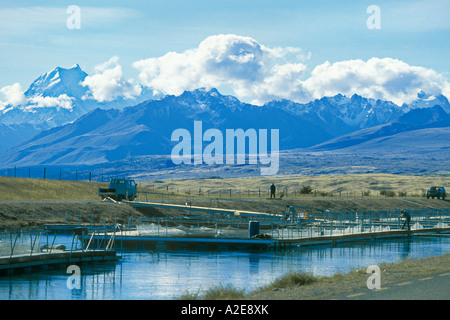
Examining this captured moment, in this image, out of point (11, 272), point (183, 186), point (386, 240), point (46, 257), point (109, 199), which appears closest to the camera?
point (11, 272)

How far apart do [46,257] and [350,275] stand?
14690mm

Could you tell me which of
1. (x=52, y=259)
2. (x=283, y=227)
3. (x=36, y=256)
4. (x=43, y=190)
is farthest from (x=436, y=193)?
(x=36, y=256)

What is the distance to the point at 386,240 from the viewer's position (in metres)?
54.8

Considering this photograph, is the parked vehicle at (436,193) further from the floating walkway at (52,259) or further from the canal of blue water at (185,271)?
the floating walkway at (52,259)

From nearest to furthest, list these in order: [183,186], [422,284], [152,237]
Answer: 1. [422,284]
2. [152,237]
3. [183,186]

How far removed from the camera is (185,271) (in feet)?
117

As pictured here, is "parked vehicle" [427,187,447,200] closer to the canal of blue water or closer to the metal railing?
the metal railing

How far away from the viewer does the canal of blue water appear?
28.4 meters

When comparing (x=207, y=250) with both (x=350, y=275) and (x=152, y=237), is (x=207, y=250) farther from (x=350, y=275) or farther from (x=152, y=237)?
(x=350, y=275)

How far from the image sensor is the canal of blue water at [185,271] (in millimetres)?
28391

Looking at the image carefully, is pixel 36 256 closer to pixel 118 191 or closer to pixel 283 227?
pixel 283 227

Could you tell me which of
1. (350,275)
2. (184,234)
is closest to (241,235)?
(184,234)

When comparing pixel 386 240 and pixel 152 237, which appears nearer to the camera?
pixel 152 237

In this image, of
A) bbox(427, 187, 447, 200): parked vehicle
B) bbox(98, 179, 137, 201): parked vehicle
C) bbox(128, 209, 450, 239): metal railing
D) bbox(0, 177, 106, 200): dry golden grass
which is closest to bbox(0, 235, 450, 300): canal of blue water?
bbox(128, 209, 450, 239): metal railing
